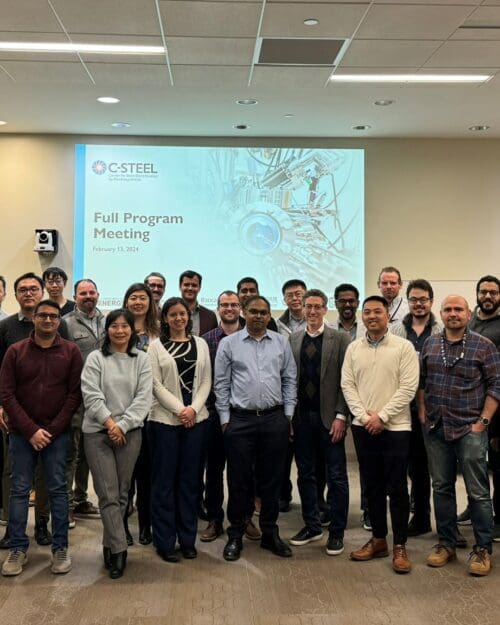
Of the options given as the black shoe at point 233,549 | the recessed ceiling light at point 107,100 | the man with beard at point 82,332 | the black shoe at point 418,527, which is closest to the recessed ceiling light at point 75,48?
the recessed ceiling light at point 107,100

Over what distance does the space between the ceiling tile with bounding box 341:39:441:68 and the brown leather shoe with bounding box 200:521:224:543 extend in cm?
366

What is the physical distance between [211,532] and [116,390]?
123cm

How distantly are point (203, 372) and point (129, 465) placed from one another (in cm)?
68

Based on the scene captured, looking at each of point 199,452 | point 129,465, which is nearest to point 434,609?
point 199,452

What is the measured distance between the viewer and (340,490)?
388 cm

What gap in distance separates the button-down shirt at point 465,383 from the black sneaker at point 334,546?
0.93m

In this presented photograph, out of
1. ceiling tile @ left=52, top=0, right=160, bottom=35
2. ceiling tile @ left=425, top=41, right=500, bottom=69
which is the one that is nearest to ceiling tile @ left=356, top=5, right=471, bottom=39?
ceiling tile @ left=425, top=41, right=500, bottom=69

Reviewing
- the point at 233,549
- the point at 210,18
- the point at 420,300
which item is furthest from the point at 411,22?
the point at 233,549

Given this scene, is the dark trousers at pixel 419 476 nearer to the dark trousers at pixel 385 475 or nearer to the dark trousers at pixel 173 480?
the dark trousers at pixel 385 475

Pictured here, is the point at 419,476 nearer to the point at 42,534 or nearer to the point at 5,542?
the point at 42,534

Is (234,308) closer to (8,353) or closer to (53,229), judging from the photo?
(8,353)

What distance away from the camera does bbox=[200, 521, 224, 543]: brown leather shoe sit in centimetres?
405

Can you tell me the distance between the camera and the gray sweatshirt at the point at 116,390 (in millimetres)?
3488

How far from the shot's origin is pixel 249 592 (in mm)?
3291
